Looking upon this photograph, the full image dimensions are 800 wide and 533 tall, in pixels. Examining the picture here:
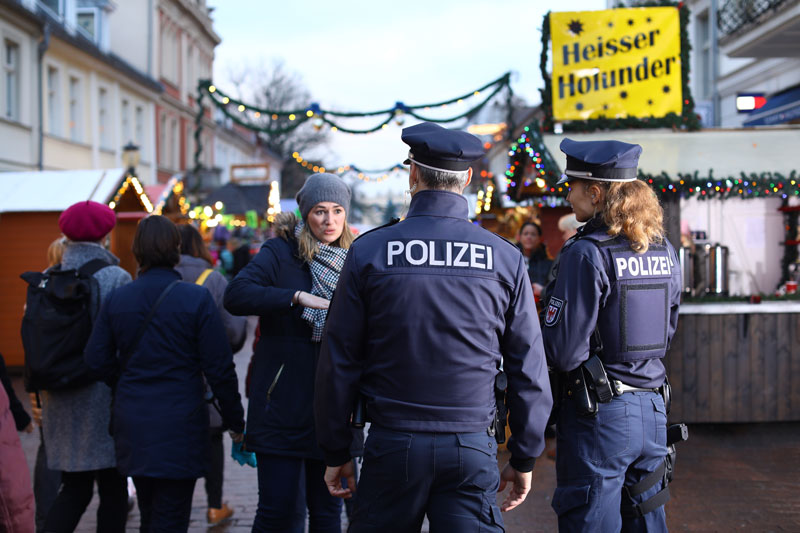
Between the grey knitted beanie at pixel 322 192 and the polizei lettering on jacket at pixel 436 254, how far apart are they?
4.40ft

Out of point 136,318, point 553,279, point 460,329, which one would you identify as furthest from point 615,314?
point 136,318

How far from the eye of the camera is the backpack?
4168mm

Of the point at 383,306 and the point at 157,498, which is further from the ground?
the point at 383,306

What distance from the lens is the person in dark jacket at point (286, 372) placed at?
3555 mm

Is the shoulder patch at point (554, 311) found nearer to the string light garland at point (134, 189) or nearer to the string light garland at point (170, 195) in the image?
the string light garland at point (134, 189)

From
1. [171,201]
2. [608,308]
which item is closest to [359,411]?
[608,308]

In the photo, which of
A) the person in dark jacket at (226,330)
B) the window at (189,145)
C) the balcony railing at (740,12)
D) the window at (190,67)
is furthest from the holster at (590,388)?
the window at (190,67)

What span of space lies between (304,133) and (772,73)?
4997cm

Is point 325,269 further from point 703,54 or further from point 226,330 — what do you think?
point 703,54

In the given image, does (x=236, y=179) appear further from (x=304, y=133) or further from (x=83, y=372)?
(x=304, y=133)

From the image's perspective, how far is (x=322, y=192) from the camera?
386 centimetres

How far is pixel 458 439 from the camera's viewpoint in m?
2.50

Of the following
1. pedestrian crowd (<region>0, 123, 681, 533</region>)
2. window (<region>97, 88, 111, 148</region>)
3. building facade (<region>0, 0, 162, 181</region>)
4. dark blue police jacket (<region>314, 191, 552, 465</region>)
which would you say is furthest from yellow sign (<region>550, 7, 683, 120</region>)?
window (<region>97, 88, 111, 148</region>)

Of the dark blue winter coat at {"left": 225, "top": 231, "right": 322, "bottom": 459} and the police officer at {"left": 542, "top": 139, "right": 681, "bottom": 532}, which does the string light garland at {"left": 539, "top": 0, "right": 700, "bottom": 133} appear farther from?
the dark blue winter coat at {"left": 225, "top": 231, "right": 322, "bottom": 459}
